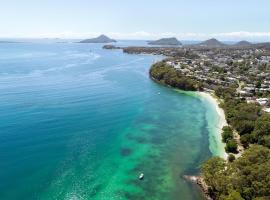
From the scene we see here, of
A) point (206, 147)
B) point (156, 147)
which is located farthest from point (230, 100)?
point (156, 147)

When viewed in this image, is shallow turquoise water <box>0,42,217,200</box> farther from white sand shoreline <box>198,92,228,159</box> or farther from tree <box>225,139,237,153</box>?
tree <box>225,139,237,153</box>

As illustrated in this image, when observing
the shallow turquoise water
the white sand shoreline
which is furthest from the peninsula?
the shallow turquoise water

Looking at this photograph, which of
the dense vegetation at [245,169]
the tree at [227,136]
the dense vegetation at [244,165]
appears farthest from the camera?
the tree at [227,136]

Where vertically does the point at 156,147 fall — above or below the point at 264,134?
below

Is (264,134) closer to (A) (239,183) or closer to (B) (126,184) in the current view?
(A) (239,183)

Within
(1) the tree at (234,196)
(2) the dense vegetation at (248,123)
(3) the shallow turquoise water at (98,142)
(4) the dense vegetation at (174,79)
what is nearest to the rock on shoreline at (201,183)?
(3) the shallow turquoise water at (98,142)

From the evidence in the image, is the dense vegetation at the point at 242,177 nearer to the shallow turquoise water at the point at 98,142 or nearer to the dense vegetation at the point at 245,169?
the dense vegetation at the point at 245,169
